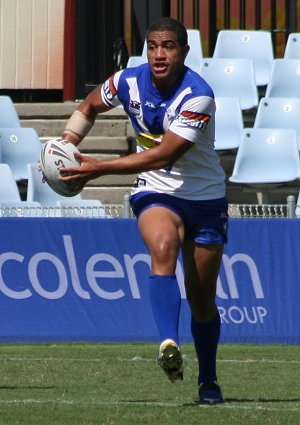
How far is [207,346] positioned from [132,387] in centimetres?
120

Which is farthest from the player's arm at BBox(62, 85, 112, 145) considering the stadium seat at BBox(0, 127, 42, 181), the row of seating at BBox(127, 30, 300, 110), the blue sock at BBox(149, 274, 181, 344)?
the row of seating at BBox(127, 30, 300, 110)

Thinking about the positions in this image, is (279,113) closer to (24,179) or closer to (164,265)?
(24,179)

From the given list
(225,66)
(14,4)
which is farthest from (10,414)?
(14,4)

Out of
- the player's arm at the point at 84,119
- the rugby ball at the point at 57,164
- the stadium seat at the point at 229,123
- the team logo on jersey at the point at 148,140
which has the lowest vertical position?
the stadium seat at the point at 229,123

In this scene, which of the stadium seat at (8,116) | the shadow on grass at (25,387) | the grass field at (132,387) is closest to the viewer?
the grass field at (132,387)

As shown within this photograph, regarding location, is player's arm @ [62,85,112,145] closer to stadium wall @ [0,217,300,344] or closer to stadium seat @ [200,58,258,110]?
stadium wall @ [0,217,300,344]

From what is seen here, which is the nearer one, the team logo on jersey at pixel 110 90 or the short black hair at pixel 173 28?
the short black hair at pixel 173 28

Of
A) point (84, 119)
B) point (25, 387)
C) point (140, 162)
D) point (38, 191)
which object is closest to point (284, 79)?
point (38, 191)

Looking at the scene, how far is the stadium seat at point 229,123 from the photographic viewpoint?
15.2 m

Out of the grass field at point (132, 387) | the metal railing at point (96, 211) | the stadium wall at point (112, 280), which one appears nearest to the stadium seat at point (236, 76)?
the metal railing at point (96, 211)

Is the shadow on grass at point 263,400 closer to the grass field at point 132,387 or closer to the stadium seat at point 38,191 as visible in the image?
the grass field at point 132,387

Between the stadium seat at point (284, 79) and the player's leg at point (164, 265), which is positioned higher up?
the stadium seat at point (284, 79)

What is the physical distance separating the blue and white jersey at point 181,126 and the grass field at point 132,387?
1.11m

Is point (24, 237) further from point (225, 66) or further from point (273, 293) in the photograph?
point (225, 66)
